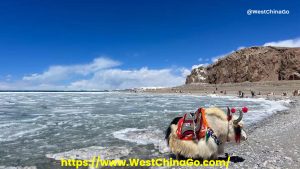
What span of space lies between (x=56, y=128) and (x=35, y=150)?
462cm

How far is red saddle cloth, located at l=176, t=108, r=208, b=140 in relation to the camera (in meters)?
6.80

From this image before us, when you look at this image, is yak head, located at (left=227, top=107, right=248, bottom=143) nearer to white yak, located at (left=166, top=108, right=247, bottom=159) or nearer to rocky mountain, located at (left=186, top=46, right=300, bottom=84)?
white yak, located at (left=166, top=108, right=247, bottom=159)

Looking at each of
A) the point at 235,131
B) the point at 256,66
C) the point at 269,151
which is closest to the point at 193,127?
the point at 235,131

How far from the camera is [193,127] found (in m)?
7.02

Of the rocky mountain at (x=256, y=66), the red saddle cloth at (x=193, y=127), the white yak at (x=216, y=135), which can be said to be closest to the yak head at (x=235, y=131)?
the white yak at (x=216, y=135)

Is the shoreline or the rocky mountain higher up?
the rocky mountain

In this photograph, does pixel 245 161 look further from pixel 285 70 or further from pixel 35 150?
pixel 285 70

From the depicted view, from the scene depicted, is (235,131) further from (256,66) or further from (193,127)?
(256,66)

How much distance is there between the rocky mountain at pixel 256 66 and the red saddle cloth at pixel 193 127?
97.7 metres

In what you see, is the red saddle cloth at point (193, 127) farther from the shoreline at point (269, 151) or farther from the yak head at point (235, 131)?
the shoreline at point (269, 151)

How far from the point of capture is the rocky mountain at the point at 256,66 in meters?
103

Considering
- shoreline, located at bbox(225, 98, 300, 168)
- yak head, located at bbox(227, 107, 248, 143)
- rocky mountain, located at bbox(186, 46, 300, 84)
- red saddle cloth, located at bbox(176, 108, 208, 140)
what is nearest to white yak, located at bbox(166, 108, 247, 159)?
yak head, located at bbox(227, 107, 248, 143)

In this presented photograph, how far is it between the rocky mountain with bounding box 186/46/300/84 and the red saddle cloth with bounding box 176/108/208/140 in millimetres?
97654

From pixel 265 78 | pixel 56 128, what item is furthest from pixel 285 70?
pixel 56 128
